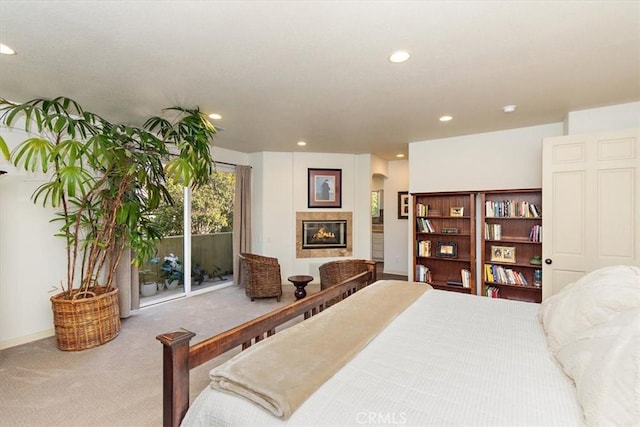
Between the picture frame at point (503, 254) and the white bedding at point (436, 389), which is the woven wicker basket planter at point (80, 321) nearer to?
the white bedding at point (436, 389)

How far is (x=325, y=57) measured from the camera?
87.8 inches

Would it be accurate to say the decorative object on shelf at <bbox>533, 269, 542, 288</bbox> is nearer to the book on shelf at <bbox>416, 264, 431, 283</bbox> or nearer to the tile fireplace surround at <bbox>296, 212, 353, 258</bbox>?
the book on shelf at <bbox>416, 264, 431, 283</bbox>

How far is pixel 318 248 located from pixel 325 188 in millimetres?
1183

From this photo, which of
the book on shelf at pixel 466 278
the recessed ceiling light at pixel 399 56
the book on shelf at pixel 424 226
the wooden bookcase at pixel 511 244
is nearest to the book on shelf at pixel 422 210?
the book on shelf at pixel 424 226

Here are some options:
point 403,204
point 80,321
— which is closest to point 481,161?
point 403,204

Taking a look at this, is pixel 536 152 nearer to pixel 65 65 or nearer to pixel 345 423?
pixel 345 423

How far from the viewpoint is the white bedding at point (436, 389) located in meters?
1.08

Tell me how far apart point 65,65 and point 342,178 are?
440cm

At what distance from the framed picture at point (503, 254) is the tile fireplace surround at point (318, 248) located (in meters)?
2.57

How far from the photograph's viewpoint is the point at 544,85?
2.74m

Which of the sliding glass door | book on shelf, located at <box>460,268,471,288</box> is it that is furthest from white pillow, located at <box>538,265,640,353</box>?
the sliding glass door

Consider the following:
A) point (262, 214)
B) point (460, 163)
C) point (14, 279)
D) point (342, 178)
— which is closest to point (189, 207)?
point (262, 214)

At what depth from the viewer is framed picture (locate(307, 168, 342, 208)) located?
5.90m

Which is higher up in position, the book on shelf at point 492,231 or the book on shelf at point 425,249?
the book on shelf at point 492,231
